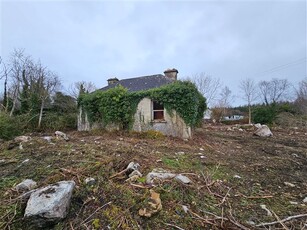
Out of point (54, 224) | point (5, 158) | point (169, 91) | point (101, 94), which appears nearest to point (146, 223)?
point (54, 224)

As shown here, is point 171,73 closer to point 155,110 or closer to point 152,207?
point 155,110

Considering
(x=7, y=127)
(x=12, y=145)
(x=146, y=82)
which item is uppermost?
(x=146, y=82)

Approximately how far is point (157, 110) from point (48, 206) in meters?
8.38

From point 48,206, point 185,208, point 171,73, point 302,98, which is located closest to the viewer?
point 48,206

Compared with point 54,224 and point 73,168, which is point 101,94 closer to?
point 73,168

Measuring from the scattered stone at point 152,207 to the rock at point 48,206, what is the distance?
93 centimetres

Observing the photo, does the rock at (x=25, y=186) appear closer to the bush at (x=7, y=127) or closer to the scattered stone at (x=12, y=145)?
the scattered stone at (x=12, y=145)

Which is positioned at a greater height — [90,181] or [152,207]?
[90,181]

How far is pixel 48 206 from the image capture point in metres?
2.20

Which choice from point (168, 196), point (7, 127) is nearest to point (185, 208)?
point (168, 196)

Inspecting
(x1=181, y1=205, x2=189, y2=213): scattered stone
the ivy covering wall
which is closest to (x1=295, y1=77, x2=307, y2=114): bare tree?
the ivy covering wall

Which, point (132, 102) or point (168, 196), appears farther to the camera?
point (132, 102)

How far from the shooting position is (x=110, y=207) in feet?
8.21

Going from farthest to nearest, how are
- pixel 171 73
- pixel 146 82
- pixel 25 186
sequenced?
pixel 171 73, pixel 146 82, pixel 25 186
